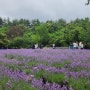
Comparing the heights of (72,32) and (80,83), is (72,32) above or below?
above

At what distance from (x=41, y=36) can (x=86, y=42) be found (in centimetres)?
1728

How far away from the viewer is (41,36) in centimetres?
6762

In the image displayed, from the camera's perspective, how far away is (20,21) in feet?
397

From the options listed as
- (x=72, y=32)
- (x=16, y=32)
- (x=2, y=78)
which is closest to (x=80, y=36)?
(x=72, y=32)

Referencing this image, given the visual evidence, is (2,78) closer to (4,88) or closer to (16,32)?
(4,88)

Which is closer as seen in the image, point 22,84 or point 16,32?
point 22,84

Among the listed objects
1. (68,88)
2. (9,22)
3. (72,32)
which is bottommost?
(68,88)

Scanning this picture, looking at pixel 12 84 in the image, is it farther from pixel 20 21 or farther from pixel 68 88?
pixel 20 21

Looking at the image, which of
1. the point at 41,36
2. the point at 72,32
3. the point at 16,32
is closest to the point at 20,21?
the point at 16,32

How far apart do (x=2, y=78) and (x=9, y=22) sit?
354ft

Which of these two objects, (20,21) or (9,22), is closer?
(9,22)

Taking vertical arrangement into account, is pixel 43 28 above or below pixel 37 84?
above

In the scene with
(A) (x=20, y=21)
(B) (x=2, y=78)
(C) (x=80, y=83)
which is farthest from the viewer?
(A) (x=20, y=21)

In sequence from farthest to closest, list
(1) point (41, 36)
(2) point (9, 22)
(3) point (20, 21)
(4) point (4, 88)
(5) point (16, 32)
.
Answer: (3) point (20, 21) < (2) point (9, 22) < (5) point (16, 32) < (1) point (41, 36) < (4) point (4, 88)
